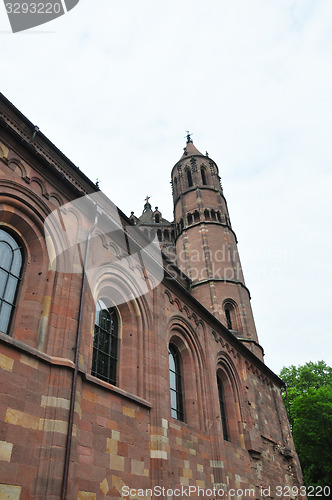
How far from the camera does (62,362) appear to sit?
743 cm

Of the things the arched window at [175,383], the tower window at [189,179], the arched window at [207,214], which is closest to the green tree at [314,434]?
the arched window at [207,214]

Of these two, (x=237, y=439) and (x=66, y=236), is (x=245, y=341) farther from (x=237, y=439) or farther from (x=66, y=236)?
(x=66, y=236)

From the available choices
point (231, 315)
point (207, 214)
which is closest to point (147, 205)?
point (207, 214)

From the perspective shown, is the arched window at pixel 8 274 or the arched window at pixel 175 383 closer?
the arched window at pixel 8 274

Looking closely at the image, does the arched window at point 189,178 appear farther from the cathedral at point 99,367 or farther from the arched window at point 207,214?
the cathedral at point 99,367

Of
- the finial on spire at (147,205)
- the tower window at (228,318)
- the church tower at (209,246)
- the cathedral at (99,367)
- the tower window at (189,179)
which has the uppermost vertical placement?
the finial on spire at (147,205)

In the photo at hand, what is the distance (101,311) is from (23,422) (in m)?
4.18

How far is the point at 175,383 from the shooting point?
42.1 ft

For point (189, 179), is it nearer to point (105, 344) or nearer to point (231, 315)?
point (231, 315)

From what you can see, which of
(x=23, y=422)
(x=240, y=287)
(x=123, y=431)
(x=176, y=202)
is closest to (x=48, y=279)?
(x=23, y=422)

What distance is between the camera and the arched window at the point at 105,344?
31.3 feet

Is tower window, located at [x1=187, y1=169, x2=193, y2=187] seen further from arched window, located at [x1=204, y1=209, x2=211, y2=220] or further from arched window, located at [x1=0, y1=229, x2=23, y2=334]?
arched window, located at [x1=0, y1=229, x2=23, y2=334]


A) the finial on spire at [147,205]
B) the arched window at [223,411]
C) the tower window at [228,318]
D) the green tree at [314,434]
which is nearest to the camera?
the arched window at [223,411]

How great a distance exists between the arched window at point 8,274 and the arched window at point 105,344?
254cm
